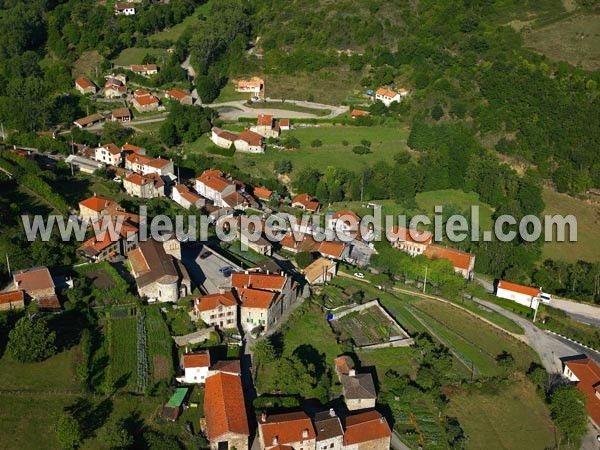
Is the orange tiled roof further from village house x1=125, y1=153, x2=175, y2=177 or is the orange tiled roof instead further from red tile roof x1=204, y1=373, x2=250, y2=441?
village house x1=125, y1=153, x2=175, y2=177

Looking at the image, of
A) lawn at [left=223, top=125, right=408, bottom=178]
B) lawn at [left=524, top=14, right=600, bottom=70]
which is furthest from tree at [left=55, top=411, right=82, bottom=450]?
lawn at [left=524, top=14, right=600, bottom=70]

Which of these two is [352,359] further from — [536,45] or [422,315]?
[536,45]

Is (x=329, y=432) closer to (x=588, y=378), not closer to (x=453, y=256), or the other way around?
(x=588, y=378)

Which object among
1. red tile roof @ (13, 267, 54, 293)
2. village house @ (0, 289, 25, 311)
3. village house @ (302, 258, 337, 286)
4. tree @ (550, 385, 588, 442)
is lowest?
tree @ (550, 385, 588, 442)

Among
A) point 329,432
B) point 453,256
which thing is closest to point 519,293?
point 453,256

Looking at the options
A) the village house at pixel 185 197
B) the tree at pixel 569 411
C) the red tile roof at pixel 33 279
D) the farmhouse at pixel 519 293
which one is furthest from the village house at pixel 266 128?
the tree at pixel 569 411

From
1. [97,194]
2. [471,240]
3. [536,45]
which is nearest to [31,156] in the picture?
[97,194]

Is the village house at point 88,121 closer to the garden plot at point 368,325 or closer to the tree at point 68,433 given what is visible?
the garden plot at point 368,325

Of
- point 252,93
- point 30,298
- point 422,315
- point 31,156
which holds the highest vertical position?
point 252,93
